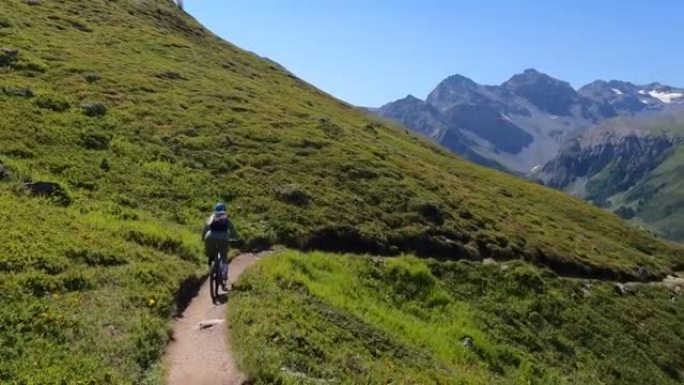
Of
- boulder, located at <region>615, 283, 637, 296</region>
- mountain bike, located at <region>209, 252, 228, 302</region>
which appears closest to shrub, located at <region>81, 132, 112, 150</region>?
mountain bike, located at <region>209, 252, 228, 302</region>

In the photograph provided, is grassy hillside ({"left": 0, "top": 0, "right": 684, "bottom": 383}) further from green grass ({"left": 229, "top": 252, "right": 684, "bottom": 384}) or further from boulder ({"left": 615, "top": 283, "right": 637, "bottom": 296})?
green grass ({"left": 229, "top": 252, "right": 684, "bottom": 384})

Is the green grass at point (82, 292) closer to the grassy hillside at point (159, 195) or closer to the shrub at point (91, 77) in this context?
the grassy hillside at point (159, 195)

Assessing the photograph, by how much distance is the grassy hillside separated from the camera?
66.7 feet

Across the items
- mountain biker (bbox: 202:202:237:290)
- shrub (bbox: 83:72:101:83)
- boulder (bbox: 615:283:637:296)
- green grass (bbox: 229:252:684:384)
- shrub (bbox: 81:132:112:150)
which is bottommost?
boulder (bbox: 615:283:637:296)

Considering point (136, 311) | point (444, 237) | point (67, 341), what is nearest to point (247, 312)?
point (136, 311)

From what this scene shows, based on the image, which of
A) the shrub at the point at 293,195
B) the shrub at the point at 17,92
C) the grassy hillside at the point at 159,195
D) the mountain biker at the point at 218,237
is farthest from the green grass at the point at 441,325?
the shrub at the point at 17,92

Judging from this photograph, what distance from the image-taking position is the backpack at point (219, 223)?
26.4 metres

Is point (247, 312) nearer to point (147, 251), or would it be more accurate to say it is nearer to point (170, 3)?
point (147, 251)

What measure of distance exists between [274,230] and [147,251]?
11.8 m

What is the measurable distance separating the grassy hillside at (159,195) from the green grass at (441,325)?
11.4ft

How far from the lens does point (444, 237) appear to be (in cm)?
4741

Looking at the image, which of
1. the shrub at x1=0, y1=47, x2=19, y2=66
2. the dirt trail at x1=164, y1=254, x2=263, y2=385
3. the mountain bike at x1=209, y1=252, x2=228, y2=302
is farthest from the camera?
the shrub at x1=0, y1=47, x2=19, y2=66

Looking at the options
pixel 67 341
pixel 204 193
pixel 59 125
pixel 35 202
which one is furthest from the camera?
pixel 59 125

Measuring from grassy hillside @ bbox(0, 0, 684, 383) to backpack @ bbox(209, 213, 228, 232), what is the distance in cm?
225
